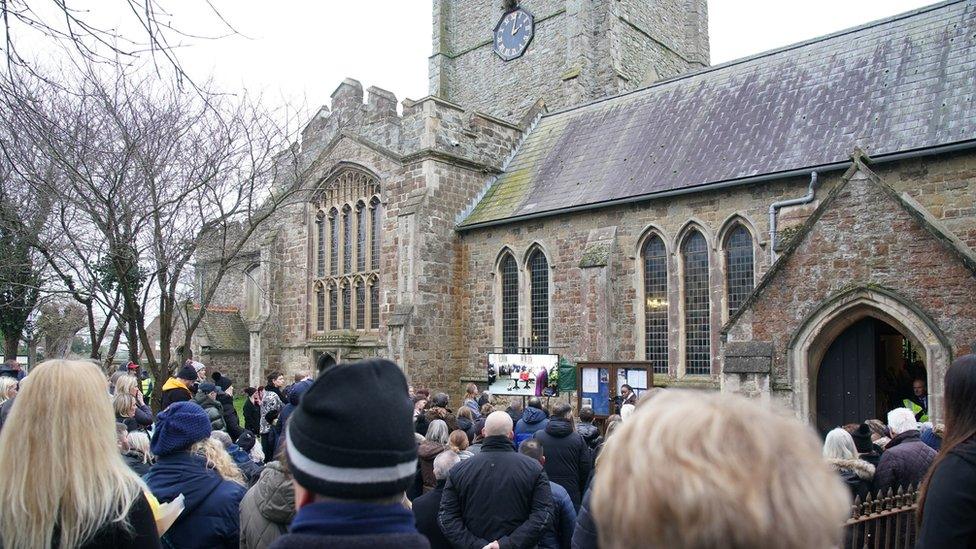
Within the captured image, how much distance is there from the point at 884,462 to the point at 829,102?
1237 centimetres

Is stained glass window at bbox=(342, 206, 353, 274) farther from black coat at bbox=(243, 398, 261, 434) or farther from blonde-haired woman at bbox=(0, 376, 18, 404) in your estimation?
blonde-haired woman at bbox=(0, 376, 18, 404)

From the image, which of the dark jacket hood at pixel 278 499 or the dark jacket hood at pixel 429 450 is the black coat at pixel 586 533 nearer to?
the dark jacket hood at pixel 278 499

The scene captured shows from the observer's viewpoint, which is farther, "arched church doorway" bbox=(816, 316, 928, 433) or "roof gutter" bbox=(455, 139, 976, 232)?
"roof gutter" bbox=(455, 139, 976, 232)

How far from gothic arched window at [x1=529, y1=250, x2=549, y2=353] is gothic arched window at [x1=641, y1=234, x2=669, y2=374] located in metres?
2.74

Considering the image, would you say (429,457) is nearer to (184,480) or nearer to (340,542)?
(184,480)

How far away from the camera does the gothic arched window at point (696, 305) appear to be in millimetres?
17047

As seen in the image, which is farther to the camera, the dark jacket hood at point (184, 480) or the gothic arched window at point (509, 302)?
the gothic arched window at point (509, 302)

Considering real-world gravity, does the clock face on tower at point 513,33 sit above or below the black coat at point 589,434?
above

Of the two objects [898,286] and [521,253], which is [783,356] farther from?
[521,253]

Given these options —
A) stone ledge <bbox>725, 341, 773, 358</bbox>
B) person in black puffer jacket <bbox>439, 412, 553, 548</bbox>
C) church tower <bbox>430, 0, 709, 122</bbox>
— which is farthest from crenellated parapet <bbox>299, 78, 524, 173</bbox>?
person in black puffer jacket <bbox>439, 412, 553, 548</bbox>

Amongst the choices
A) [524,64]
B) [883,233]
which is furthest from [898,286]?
[524,64]

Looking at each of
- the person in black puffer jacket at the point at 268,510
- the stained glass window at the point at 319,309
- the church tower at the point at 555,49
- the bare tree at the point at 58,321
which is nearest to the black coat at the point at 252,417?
the person in black puffer jacket at the point at 268,510

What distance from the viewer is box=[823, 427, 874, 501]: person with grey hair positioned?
19.1 feet

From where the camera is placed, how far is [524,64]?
98.8ft
